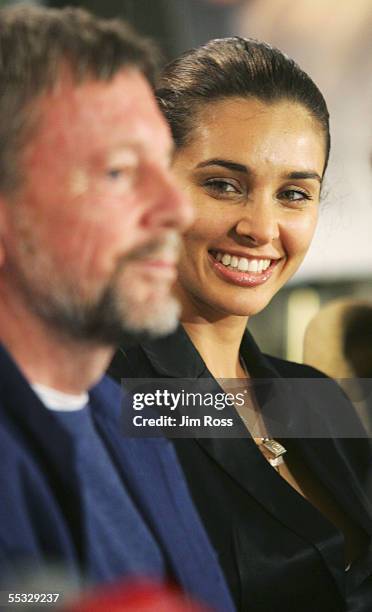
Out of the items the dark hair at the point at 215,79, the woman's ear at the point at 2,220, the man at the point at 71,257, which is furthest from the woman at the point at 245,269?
the woman's ear at the point at 2,220

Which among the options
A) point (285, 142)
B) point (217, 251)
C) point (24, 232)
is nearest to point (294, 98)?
point (285, 142)

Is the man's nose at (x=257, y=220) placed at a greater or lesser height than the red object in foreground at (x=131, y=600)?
greater

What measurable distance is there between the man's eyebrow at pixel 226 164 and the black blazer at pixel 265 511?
0.20 meters

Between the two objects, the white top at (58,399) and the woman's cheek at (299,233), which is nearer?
the white top at (58,399)

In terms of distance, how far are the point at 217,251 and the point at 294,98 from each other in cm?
20

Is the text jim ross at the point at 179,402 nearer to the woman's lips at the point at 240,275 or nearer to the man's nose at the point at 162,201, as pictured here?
the woman's lips at the point at 240,275

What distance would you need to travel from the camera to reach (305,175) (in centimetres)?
108

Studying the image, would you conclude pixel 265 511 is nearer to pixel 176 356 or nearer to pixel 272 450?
pixel 272 450

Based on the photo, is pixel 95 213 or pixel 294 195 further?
pixel 294 195

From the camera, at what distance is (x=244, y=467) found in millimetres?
1081

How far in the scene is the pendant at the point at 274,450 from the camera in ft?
3.71

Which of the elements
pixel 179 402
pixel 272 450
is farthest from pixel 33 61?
pixel 272 450

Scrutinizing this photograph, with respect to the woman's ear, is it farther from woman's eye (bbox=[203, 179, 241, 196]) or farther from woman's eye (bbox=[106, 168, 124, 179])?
woman's eye (bbox=[203, 179, 241, 196])

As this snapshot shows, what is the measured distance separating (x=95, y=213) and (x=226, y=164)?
0.24 m
